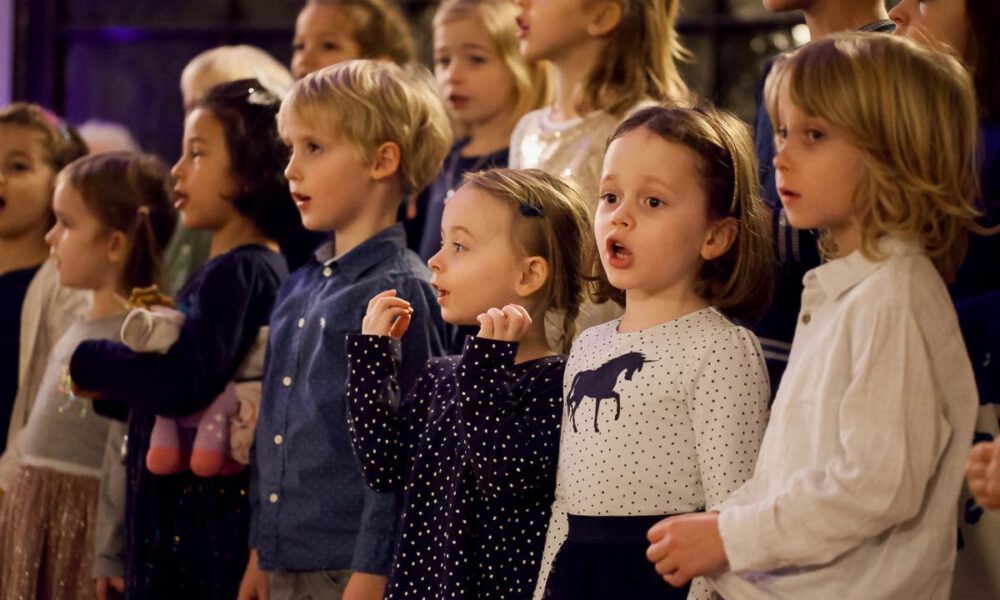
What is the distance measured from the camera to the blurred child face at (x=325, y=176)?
10.5ft

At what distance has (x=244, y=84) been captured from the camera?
3754 millimetres

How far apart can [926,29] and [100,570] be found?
2.46 metres

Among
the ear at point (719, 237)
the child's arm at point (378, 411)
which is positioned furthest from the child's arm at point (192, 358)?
the ear at point (719, 237)

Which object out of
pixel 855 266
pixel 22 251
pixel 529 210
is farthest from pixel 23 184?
pixel 855 266

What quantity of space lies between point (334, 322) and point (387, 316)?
344 millimetres

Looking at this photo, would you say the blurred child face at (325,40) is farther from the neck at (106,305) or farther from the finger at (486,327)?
the finger at (486,327)

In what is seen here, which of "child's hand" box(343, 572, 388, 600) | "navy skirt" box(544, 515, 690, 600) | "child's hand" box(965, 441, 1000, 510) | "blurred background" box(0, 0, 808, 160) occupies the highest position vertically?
"blurred background" box(0, 0, 808, 160)

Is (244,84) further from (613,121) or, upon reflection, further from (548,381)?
(548,381)

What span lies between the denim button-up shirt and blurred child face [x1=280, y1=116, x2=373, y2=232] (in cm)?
10

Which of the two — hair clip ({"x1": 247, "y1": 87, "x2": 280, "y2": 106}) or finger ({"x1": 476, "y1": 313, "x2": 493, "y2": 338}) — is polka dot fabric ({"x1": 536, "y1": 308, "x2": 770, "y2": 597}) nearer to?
finger ({"x1": 476, "y1": 313, "x2": 493, "y2": 338})

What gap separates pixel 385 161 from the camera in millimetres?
3270

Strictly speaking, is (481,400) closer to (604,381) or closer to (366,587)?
(604,381)

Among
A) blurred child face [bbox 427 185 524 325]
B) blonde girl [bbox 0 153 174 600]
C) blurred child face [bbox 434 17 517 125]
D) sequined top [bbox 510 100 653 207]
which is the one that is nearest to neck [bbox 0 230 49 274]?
blonde girl [bbox 0 153 174 600]

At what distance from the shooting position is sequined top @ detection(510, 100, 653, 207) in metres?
3.26
